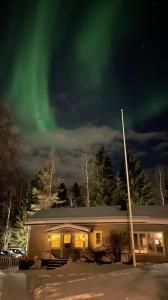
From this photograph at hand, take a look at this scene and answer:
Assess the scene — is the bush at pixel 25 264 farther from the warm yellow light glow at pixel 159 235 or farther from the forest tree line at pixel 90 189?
the forest tree line at pixel 90 189

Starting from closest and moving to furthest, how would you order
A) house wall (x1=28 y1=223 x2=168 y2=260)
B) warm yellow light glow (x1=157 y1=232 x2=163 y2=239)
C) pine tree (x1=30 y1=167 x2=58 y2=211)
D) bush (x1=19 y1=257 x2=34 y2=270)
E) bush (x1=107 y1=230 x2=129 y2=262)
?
bush (x1=19 y1=257 x2=34 y2=270), warm yellow light glow (x1=157 y1=232 x2=163 y2=239), house wall (x1=28 y1=223 x2=168 y2=260), bush (x1=107 y1=230 x2=129 y2=262), pine tree (x1=30 y1=167 x2=58 y2=211)

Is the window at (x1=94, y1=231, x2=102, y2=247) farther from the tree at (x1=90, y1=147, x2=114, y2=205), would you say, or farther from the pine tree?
the tree at (x1=90, y1=147, x2=114, y2=205)

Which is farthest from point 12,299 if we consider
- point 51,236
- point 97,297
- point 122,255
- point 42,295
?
point 51,236

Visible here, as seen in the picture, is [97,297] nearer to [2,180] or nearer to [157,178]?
[2,180]

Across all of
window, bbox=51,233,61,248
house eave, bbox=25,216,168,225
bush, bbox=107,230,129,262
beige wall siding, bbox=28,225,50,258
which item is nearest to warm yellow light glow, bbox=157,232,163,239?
house eave, bbox=25,216,168,225

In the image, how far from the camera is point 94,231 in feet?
70.2

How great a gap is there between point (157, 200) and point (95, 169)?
1258cm

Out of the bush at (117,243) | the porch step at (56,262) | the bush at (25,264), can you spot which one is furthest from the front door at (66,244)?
the bush at (117,243)

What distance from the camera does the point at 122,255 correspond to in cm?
1894

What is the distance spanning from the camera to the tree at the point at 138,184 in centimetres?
3788

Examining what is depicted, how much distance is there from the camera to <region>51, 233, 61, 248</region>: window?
22.1 metres

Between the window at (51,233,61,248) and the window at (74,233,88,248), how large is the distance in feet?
4.89

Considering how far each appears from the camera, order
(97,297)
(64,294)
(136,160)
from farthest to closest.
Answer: (136,160) → (64,294) → (97,297)

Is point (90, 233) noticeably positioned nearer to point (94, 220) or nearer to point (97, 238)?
point (97, 238)
